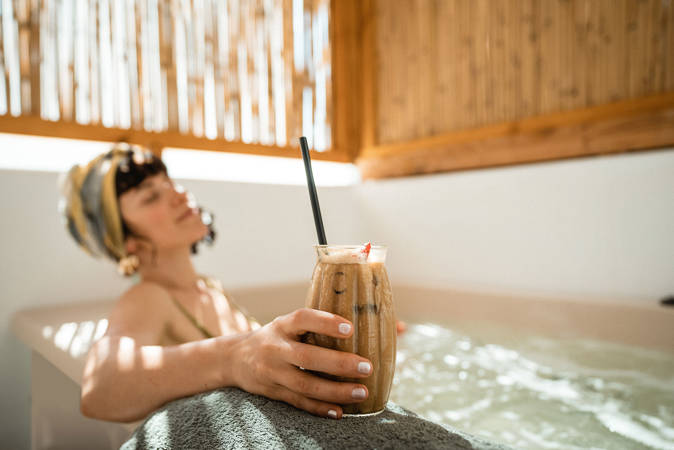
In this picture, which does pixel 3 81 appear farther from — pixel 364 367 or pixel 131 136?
pixel 364 367

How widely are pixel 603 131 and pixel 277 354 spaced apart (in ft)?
7.51

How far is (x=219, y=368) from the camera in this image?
714mm

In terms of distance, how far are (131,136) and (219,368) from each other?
2092 millimetres

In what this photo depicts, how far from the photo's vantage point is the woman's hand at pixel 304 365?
0.58m

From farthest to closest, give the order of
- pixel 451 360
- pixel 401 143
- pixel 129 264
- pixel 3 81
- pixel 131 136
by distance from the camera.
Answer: pixel 401 143, pixel 131 136, pixel 3 81, pixel 451 360, pixel 129 264

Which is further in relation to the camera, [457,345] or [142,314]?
[457,345]

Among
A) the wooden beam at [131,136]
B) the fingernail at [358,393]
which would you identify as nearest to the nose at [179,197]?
the fingernail at [358,393]

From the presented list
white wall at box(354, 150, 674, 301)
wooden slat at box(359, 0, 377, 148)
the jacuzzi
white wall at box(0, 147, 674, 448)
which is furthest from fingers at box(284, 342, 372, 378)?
wooden slat at box(359, 0, 377, 148)

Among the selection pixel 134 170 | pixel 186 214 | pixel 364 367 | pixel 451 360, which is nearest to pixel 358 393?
pixel 364 367

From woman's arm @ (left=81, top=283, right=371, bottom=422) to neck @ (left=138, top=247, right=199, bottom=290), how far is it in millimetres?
349

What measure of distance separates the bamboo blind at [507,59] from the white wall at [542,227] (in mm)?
380

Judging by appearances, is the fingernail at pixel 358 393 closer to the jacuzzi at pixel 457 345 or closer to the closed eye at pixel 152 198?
the jacuzzi at pixel 457 345

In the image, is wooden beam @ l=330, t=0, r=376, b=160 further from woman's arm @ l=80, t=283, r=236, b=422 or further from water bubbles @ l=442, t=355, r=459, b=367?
woman's arm @ l=80, t=283, r=236, b=422

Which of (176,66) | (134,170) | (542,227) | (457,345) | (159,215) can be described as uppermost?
(176,66)
